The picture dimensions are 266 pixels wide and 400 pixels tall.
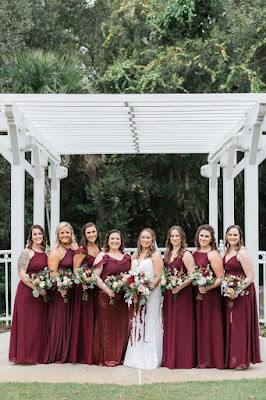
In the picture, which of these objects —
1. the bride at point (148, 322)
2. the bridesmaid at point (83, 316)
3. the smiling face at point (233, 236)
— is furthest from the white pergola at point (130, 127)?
the bride at point (148, 322)

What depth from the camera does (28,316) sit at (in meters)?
7.59

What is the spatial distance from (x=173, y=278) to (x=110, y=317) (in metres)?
0.93

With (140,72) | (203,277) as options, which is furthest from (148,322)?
(140,72)

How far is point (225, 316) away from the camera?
7.57m

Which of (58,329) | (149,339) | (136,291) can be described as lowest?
(149,339)

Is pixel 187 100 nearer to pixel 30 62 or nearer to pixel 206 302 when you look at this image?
pixel 206 302

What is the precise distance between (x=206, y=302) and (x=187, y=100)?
2333mm

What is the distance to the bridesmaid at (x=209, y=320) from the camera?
7.46m

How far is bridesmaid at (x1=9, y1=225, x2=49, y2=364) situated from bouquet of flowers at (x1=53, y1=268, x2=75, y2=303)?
0.84 ft

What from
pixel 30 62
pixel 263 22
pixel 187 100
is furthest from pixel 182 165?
pixel 187 100

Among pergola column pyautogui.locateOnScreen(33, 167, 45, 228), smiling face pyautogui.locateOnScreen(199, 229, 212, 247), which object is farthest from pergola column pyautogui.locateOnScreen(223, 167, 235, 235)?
smiling face pyautogui.locateOnScreen(199, 229, 212, 247)

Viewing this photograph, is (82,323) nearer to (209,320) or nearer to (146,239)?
(146,239)

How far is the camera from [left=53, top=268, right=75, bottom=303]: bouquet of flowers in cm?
735

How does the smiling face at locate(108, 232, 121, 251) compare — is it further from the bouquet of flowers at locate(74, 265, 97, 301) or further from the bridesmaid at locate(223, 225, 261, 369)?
the bridesmaid at locate(223, 225, 261, 369)
